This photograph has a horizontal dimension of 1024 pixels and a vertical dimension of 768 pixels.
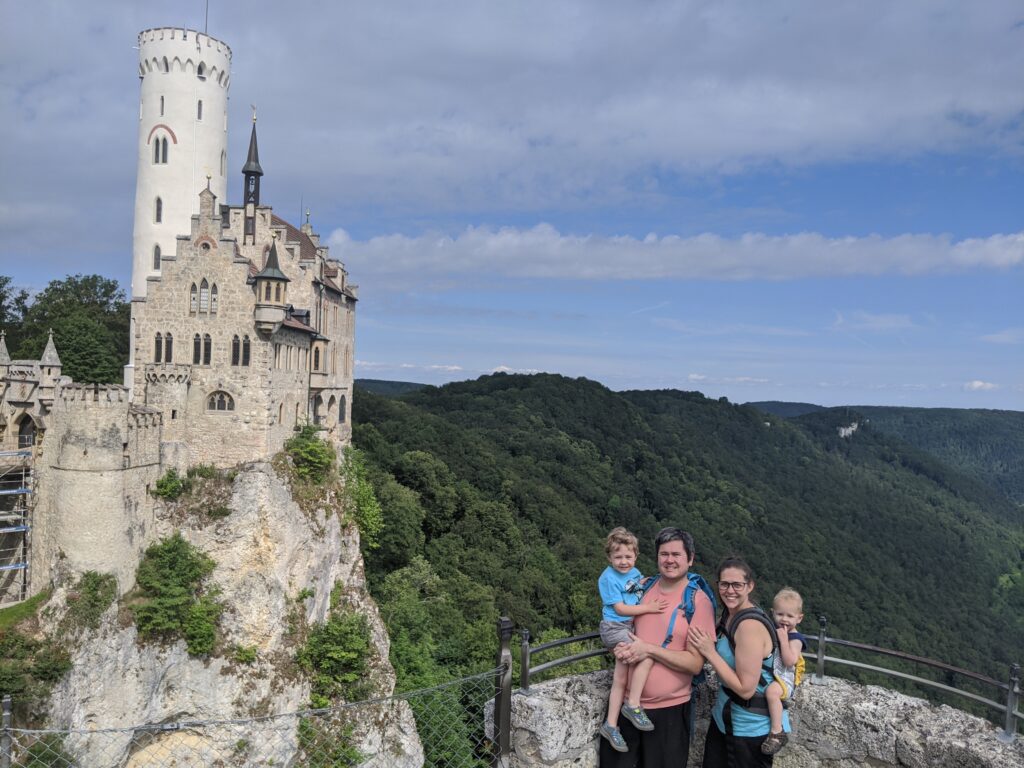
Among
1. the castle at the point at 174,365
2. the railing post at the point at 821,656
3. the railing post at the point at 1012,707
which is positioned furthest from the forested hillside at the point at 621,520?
the railing post at the point at 1012,707

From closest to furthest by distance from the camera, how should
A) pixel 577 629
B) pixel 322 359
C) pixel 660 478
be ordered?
1. pixel 322 359
2. pixel 577 629
3. pixel 660 478

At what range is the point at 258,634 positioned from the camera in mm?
31125

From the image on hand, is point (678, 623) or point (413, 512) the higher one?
point (678, 623)

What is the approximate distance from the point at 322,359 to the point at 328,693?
1648cm

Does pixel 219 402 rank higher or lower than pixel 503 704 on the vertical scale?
higher

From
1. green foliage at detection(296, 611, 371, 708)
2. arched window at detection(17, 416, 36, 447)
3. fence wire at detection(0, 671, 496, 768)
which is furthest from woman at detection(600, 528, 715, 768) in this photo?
arched window at detection(17, 416, 36, 447)

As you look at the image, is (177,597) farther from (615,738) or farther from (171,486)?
(615,738)

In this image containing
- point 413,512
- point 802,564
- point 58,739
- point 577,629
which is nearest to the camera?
point 58,739

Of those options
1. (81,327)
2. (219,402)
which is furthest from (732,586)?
(81,327)

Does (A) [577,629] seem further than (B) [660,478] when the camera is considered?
No

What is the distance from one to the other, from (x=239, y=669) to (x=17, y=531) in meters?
10.2

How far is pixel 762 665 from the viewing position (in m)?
7.29

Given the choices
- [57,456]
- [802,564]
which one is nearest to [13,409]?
[57,456]

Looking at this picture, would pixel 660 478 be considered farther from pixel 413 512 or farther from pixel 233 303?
pixel 233 303
